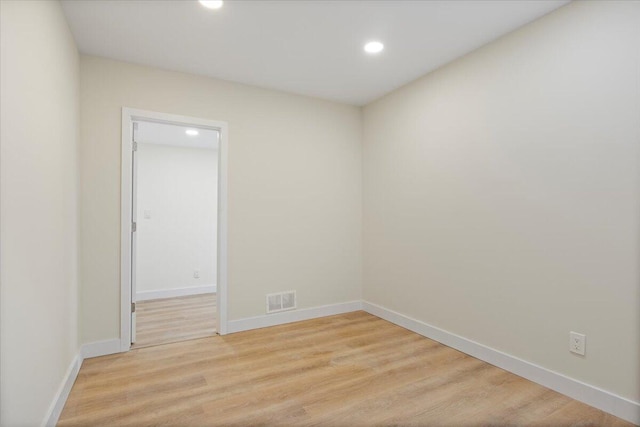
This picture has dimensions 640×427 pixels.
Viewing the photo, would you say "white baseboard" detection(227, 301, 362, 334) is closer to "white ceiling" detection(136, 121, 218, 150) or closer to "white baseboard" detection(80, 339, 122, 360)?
"white baseboard" detection(80, 339, 122, 360)

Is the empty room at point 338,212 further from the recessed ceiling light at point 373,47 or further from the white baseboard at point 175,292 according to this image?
the white baseboard at point 175,292

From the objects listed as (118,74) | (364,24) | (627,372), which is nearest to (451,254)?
(627,372)

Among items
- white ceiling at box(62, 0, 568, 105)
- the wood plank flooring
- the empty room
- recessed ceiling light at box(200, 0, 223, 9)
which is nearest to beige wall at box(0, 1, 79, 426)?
the empty room

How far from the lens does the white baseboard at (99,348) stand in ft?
8.87

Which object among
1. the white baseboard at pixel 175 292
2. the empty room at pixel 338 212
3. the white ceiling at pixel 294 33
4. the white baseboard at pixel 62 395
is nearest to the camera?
the white baseboard at pixel 62 395

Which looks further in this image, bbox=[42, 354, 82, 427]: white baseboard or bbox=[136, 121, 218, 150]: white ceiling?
bbox=[136, 121, 218, 150]: white ceiling

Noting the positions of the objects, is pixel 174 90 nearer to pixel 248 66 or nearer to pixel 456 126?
pixel 248 66

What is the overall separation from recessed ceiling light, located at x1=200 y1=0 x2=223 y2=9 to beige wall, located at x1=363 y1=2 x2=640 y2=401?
6.53 ft

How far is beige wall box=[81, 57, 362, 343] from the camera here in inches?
110

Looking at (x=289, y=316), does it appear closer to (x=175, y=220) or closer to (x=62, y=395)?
(x=62, y=395)

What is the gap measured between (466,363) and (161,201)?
463cm

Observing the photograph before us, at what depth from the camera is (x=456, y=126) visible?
291cm

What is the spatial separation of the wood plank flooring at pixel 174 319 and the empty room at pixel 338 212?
51 mm

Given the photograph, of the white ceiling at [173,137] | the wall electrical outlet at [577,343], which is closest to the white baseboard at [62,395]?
the white ceiling at [173,137]
